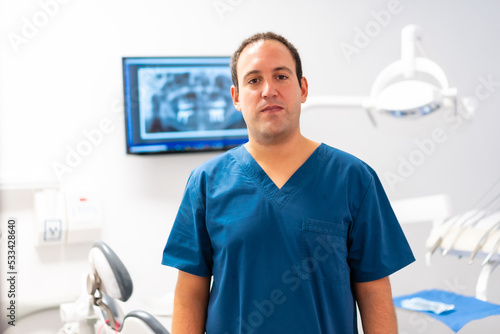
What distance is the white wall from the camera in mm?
1863

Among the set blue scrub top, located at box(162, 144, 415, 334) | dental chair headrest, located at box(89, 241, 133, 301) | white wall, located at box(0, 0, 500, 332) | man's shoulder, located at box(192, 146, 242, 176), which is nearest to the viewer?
blue scrub top, located at box(162, 144, 415, 334)

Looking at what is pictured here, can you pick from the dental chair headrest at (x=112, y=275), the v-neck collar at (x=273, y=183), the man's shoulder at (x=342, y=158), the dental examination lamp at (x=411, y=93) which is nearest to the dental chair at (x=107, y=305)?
the dental chair headrest at (x=112, y=275)

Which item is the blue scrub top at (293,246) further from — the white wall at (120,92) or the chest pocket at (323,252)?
the white wall at (120,92)

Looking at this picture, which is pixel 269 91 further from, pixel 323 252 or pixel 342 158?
Result: pixel 323 252

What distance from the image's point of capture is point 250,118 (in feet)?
3.65

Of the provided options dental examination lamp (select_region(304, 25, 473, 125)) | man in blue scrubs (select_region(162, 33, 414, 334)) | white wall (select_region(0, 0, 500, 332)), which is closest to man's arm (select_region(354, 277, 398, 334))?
man in blue scrubs (select_region(162, 33, 414, 334))

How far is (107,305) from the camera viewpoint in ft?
5.00

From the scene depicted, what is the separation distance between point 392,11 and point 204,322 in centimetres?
187

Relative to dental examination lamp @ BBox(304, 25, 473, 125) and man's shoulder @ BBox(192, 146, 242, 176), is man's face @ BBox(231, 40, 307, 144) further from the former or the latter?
dental examination lamp @ BBox(304, 25, 473, 125)

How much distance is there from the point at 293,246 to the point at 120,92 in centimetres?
119

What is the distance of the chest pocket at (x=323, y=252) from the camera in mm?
1053

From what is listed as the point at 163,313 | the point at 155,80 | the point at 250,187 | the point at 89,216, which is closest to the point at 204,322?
the point at 250,187

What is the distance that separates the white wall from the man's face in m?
0.84

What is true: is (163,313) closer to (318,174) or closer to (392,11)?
(318,174)
